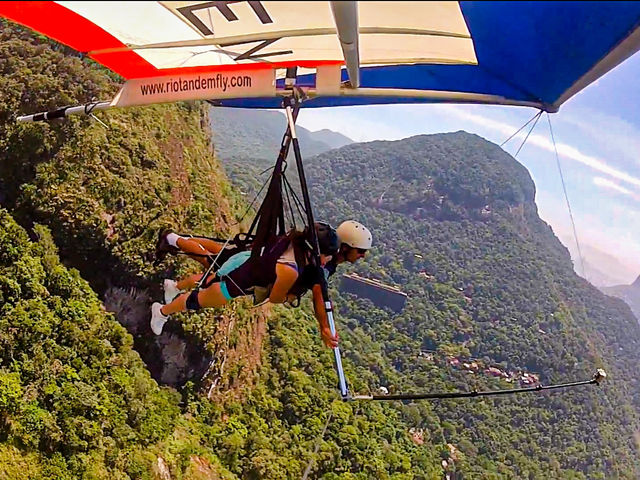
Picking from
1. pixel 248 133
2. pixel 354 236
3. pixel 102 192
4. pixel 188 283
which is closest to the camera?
pixel 354 236

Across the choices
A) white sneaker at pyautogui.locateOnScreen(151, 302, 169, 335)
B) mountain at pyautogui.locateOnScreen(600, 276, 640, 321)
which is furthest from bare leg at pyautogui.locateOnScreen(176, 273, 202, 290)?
mountain at pyautogui.locateOnScreen(600, 276, 640, 321)

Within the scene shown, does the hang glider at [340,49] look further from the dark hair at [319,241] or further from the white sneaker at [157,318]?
the white sneaker at [157,318]

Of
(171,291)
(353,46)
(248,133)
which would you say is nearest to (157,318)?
(171,291)

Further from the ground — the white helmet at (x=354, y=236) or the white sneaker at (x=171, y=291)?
the white helmet at (x=354, y=236)

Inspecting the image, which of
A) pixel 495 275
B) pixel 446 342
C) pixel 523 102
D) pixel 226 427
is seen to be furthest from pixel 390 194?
pixel 523 102

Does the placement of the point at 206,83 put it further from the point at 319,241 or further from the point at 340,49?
the point at 319,241

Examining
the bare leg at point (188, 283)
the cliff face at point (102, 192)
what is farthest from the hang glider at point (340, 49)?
the cliff face at point (102, 192)

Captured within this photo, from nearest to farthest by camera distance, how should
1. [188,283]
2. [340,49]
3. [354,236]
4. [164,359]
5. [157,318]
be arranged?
[340,49] < [354,236] < [188,283] < [157,318] < [164,359]
